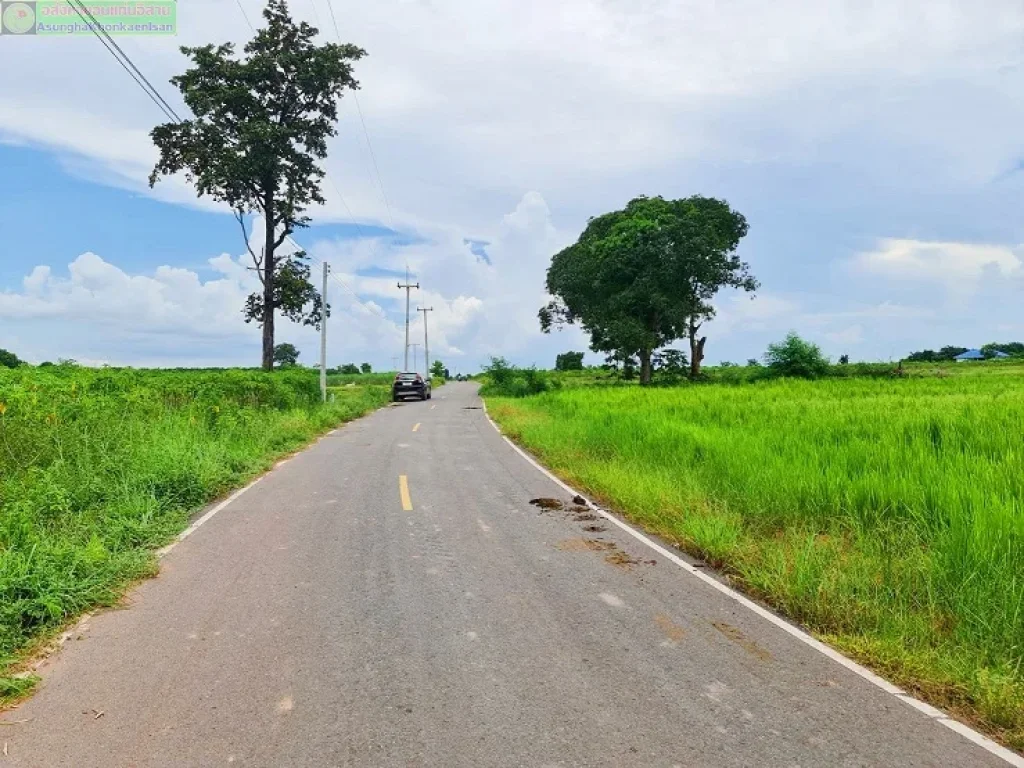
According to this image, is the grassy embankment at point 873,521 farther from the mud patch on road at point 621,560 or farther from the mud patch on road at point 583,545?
the mud patch on road at point 583,545

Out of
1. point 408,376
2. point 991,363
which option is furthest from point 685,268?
point 991,363

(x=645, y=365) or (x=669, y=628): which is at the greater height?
(x=645, y=365)

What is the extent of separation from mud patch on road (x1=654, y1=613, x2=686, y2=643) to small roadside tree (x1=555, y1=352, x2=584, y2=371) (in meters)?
90.3

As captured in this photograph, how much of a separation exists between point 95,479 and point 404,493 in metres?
4.18

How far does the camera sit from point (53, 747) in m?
3.28

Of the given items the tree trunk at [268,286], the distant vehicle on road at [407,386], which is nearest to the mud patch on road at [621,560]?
the tree trunk at [268,286]

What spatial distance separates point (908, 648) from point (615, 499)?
17.4 feet

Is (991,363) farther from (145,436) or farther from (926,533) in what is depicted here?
(145,436)

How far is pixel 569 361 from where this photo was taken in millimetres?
97625

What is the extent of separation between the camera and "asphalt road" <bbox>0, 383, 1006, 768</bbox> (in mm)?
3268

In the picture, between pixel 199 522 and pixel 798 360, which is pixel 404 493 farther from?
pixel 798 360

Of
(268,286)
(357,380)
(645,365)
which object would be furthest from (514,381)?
(357,380)

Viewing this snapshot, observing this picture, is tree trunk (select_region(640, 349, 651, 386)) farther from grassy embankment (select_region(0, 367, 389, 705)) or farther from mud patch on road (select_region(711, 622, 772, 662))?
mud patch on road (select_region(711, 622, 772, 662))

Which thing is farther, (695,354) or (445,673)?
(695,354)
